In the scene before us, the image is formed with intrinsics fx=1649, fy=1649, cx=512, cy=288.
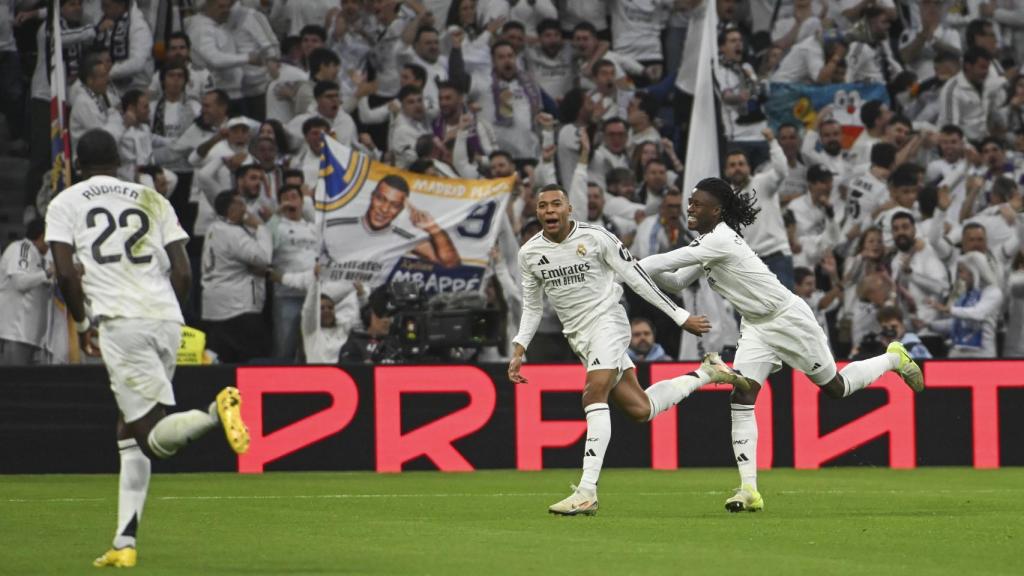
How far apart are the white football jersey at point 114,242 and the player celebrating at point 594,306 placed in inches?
128

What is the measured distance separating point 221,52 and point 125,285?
12229 millimetres

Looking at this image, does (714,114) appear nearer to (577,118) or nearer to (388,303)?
(577,118)

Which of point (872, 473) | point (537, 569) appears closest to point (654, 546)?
point (537, 569)

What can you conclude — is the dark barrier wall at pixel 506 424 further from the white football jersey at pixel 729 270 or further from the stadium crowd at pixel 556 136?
the white football jersey at pixel 729 270

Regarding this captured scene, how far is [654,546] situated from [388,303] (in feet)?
26.4

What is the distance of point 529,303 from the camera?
38.1 ft

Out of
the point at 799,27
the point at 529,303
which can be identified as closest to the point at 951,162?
the point at 799,27

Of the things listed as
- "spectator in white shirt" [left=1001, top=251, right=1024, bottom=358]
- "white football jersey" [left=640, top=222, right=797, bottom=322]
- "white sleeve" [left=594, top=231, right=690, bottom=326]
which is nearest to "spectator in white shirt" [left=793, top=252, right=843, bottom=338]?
"spectator in white shirt" [left=1001, top=251, right=1024, bottom=358]

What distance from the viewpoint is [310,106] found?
65.8ft

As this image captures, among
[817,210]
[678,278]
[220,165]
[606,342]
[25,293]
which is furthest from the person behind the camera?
[817,210]

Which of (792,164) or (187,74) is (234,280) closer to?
(187,74)

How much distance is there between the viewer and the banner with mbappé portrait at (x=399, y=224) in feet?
57.1

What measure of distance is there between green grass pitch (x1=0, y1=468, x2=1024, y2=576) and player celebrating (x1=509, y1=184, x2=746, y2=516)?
2.44 feet

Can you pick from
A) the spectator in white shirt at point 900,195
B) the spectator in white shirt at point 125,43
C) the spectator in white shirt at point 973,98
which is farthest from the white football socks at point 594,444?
the spectator in white shirt at point 973,98
